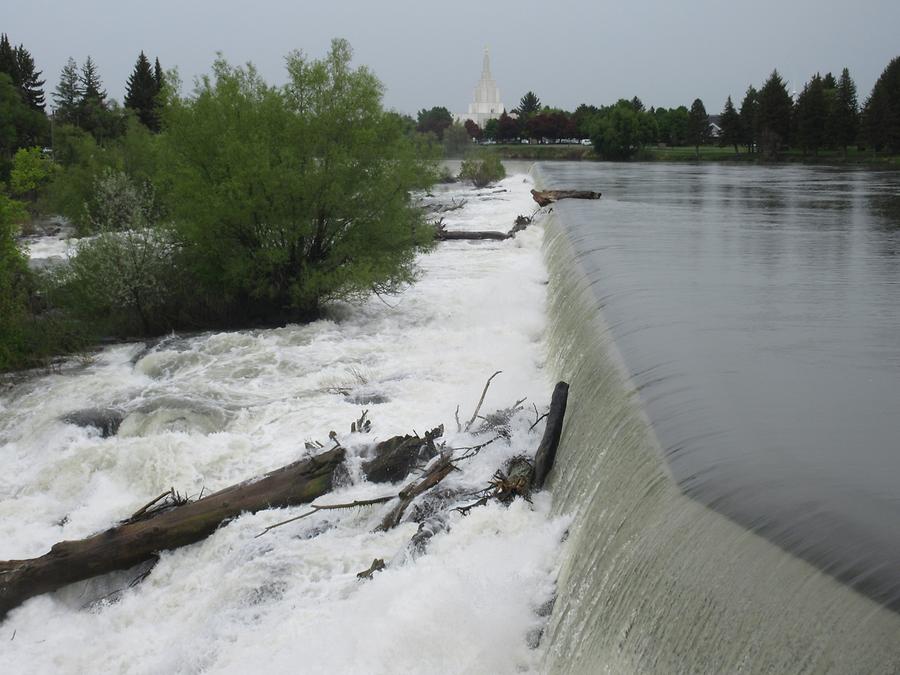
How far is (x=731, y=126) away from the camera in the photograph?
93500 mm

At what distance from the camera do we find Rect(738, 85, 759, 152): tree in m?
88.7

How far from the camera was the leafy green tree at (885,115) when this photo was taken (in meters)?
66.1

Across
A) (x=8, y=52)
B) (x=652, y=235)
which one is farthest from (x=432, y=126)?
(x=652, y=235)

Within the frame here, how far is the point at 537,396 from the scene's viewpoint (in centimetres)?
1056

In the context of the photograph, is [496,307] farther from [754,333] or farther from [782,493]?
[782,493]

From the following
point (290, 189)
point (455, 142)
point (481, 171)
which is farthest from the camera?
point (455, 142)

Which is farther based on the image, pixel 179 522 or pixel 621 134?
pixel 621 134

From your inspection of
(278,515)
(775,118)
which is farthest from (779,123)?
(278,515)

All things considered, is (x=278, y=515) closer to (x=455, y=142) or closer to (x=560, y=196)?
(x=560, y=196)

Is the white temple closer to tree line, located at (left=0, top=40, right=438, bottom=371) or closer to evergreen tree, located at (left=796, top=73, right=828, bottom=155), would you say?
evergreen tree, located at (left=796, top=73, right=828, bottom=155)

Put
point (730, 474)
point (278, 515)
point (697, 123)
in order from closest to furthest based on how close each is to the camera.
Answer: point (730, 474), point (278, 515), point (697, 123)

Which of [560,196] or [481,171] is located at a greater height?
[481,171]

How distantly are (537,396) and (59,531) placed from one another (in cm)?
527

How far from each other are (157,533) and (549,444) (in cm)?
357
